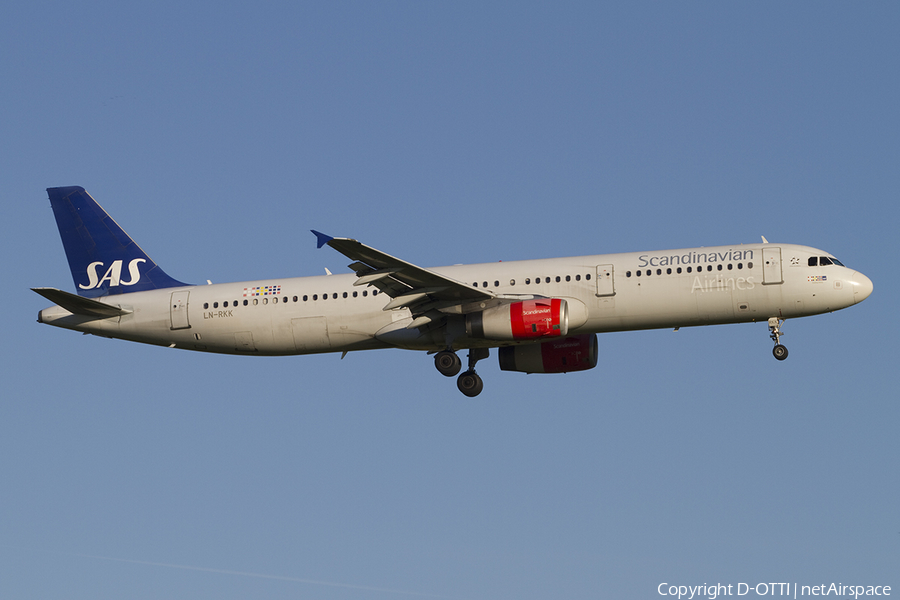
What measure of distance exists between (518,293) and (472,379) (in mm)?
4373

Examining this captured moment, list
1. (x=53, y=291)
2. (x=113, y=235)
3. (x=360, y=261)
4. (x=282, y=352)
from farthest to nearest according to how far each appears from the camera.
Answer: (x=113, y=235), (x=282, y=352), (x=53, y=291), (x=360, y=261)

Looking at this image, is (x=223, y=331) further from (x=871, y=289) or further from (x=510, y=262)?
(x=871, y=289)

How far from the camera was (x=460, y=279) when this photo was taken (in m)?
40.6

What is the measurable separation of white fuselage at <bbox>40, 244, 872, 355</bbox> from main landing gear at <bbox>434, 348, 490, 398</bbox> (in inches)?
18.9

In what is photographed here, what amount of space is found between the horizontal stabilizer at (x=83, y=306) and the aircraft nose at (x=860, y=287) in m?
27.0

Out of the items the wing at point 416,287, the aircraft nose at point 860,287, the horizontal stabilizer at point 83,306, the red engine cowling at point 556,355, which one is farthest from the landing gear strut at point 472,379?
the aircraft nose at point 860,287

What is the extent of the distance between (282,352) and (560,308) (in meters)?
11.1

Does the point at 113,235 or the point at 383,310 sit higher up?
the point at 113,235

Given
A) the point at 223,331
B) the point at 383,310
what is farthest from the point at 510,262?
the point at 223,331

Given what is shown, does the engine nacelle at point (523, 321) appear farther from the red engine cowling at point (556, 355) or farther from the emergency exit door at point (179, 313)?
the emergency exit door at point (179, 313)

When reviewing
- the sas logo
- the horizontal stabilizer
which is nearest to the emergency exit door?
the horizontal stabilizer

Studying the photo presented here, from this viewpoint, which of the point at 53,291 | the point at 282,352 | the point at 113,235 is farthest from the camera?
the point at 113,235

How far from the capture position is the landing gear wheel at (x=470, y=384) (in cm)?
4203

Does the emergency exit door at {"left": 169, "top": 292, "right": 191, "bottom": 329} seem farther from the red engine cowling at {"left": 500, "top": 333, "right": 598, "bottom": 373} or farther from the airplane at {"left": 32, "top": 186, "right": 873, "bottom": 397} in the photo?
the red engine cowling at {"left": 500, "top": 333, "right": 598, "bottom": 373}
